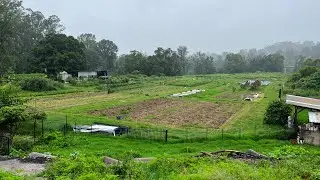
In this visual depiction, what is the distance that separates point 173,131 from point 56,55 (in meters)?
50.7

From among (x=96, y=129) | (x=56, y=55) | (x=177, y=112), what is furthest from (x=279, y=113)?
(x=56, y=55)

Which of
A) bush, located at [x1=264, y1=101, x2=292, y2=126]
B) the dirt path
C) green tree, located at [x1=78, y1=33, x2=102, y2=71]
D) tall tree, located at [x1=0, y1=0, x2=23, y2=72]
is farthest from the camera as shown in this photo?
green tree, located at [x1=78, y1=33, x2=102, y2=71]

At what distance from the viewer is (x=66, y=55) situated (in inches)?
2950

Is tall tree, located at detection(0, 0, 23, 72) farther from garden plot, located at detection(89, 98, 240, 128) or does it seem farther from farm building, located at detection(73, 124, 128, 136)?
farm building, located at detection(73, 124, 128, 136)

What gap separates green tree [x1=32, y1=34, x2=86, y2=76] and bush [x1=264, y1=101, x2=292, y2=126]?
49949 mm

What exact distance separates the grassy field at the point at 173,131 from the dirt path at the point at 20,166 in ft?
4.38

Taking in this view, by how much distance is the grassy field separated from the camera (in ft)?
48.5

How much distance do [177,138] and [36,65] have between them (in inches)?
2199

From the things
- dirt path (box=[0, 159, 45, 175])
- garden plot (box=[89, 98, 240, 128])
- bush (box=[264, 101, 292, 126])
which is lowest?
dirt path (box=[0, 159, 45, 175])

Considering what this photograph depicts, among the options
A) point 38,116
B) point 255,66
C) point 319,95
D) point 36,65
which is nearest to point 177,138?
point 38,116

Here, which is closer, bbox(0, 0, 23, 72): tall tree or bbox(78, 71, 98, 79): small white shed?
bbox(0, 0, 23, 72): tall tree

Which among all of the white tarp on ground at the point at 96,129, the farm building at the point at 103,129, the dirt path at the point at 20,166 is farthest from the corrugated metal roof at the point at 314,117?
the dirt path at the point at 20,166

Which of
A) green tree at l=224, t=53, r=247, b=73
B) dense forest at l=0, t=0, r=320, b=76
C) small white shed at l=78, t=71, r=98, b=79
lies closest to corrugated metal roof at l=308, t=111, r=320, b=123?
dense forest at l=0, t=0, r=320, b=76

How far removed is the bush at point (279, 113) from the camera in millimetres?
32094
